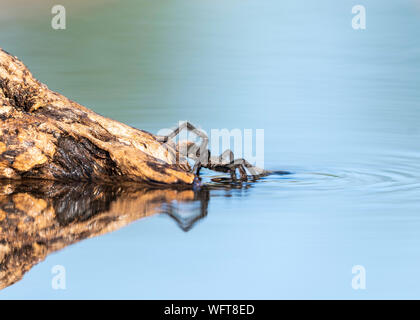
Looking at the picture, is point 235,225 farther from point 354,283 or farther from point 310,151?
point 310,151

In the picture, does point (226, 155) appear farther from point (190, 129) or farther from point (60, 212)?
point (60, 212)

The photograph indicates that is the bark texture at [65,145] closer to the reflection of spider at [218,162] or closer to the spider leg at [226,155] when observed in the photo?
the reflection of spider at [218,162]

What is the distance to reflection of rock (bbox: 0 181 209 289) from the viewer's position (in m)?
4.44

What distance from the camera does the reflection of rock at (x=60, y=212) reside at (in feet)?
14.6

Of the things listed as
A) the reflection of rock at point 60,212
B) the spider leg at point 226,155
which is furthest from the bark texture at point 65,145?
the spider leg at point 226,155

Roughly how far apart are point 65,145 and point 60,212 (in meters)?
0.98

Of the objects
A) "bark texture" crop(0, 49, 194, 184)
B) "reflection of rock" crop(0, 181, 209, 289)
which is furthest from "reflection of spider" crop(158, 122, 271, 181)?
"reflection of rock" crop(0, 181, 209, 289)

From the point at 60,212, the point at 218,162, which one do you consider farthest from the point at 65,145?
the point at 218,162

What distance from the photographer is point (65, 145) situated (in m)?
6.17

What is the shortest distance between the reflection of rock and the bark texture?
5.2 inches

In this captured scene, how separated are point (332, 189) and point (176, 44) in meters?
8.10

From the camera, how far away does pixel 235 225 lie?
4988 millimetres

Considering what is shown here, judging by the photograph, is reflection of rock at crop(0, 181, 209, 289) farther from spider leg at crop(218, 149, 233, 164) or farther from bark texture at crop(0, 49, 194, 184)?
spider leg at crop(218, 149, 233, 164)

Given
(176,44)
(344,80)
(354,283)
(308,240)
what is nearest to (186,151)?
(308,240)
